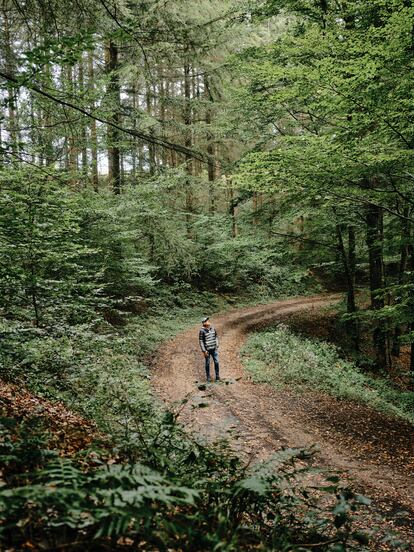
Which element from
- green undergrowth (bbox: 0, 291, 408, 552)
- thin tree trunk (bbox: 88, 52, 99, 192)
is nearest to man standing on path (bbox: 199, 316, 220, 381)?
green undergrowth (bbox: 0, 291, 408, 552)

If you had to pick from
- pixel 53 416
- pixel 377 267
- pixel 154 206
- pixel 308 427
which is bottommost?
pixel 308 427

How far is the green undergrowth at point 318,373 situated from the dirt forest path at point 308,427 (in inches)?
23.4

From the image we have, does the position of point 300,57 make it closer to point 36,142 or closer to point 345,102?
point 345,102

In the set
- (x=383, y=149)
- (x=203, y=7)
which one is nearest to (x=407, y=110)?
(x=383, y=149)

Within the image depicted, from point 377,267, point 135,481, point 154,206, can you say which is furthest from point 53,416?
point 377,267

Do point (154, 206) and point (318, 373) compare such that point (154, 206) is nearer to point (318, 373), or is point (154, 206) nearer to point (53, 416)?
point (318, 373)

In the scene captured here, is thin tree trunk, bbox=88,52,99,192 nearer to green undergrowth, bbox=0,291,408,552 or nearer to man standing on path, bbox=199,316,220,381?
green undergrowth, bbox=0,291,408,552

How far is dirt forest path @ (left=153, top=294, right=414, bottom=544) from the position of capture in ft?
22.6

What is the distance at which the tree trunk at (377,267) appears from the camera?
13422 mm

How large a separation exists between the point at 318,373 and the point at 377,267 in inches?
187

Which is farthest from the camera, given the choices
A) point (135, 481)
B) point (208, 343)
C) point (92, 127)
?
point (92, 127)

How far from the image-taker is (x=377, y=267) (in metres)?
14.2

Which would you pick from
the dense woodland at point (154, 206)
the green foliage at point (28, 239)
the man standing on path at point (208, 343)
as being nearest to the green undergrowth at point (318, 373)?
the dense woodland at point (154, 206)

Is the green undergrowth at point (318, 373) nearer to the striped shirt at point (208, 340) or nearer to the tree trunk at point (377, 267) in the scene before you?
the tree trunk at point (377, 267)
